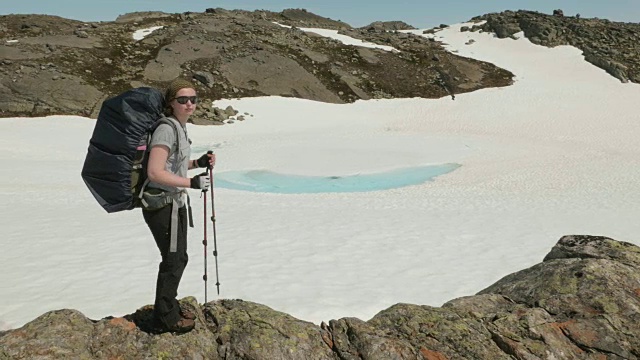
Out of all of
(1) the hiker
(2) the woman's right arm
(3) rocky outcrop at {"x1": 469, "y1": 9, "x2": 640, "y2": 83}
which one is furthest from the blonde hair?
(3) rocky outcrop at {"x1": 469, "y1": 9, "x2": 640, "y2": 83}

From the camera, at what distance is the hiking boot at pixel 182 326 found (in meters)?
5.31

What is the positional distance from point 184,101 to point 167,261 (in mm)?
1779

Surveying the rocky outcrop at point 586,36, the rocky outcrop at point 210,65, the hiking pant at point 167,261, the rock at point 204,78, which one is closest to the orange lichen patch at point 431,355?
the hiking pant at point 167,261

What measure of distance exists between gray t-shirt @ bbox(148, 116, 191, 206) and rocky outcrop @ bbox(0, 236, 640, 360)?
163cm

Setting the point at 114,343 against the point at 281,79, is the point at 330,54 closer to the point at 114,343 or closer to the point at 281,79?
the point at 281,79

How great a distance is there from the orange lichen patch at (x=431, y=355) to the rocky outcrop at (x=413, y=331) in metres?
0.01

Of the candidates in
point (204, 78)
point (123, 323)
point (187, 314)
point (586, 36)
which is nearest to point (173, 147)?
point (187, 314)

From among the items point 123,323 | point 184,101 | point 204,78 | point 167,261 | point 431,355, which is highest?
point 204,78

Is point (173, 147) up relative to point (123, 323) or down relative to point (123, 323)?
up

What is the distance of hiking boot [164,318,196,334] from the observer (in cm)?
531

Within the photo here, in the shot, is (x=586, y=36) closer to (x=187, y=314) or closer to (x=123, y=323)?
(x=187, y=314)

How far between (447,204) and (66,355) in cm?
1773

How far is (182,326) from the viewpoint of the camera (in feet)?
17.4

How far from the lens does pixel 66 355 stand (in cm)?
486
